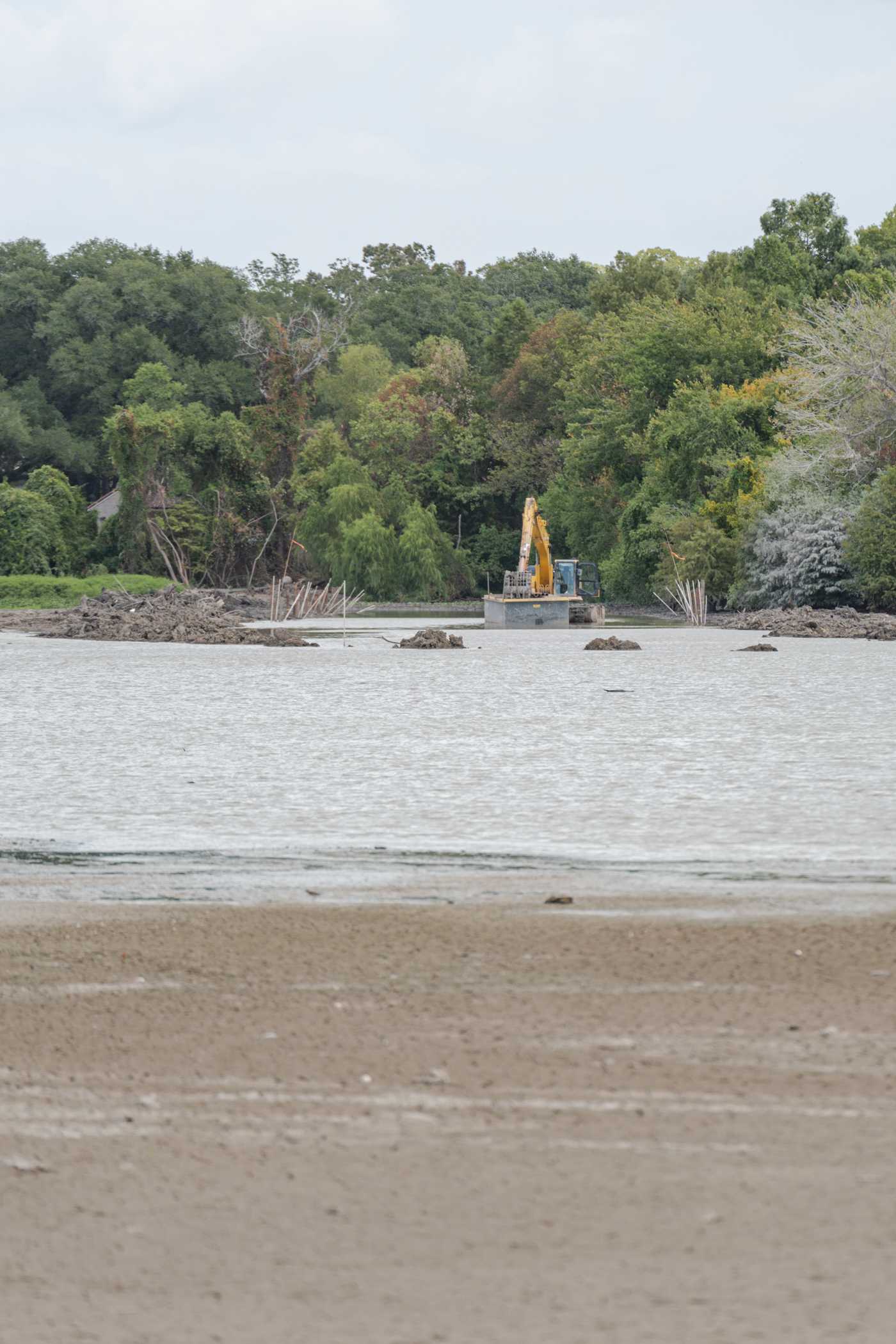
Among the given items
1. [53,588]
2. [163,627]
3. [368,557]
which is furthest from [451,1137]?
[368,557]

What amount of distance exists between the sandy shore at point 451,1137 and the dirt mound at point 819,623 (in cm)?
3724

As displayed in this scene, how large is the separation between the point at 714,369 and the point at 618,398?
26.4 feet

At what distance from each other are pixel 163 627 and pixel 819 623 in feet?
60.7

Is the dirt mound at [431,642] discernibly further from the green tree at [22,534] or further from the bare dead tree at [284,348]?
the bare dead tree at [284,348]

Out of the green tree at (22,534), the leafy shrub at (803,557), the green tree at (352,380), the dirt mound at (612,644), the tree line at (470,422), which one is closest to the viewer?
the dirt mound at (612,644)

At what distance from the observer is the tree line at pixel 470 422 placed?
54750mm

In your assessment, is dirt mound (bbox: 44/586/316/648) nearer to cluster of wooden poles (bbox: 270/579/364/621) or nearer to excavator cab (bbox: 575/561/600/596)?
cluster of wooden poles (bbox: 270/579/364/621)

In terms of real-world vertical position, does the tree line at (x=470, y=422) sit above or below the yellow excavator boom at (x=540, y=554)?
above

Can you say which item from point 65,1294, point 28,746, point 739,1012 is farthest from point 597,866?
point 28,746

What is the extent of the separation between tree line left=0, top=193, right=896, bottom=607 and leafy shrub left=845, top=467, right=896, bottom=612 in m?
0.11

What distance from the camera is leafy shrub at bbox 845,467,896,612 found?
165ft

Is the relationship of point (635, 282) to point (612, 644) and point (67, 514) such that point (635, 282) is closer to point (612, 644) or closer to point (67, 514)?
point (67, 514)

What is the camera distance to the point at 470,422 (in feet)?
280

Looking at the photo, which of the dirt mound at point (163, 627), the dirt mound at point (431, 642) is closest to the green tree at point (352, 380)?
the dirt mound at point (163, 627)
